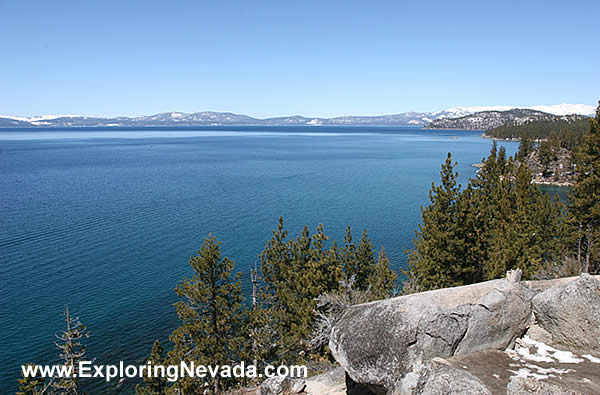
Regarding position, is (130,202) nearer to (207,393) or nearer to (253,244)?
(253,244)

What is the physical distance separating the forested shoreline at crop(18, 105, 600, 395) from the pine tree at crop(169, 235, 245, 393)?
0.20 feet

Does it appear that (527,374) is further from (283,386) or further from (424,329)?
(283,386)

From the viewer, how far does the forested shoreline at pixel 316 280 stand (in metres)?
23.7

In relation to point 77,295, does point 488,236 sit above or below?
A: above

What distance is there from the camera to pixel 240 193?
81812 mm

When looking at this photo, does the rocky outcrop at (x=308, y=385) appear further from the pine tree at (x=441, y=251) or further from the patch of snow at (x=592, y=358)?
the pine tree at (x=441, y=251)

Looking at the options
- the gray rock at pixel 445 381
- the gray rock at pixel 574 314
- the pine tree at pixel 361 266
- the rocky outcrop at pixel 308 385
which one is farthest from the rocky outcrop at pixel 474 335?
the pine tree at pixel 361 266

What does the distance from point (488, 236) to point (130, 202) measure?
6197 cm

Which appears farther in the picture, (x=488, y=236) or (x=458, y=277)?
(x=488, y=236)

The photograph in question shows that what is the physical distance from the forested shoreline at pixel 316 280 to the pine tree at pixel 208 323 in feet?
0.20

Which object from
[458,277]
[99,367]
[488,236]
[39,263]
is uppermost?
[488,236]

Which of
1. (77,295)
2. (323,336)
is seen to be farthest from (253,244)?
(323,336)

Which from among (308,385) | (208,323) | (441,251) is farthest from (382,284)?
(208,323)

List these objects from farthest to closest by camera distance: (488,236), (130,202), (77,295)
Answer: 1. (130,202)
2. (77,295)
3. (488,236)
